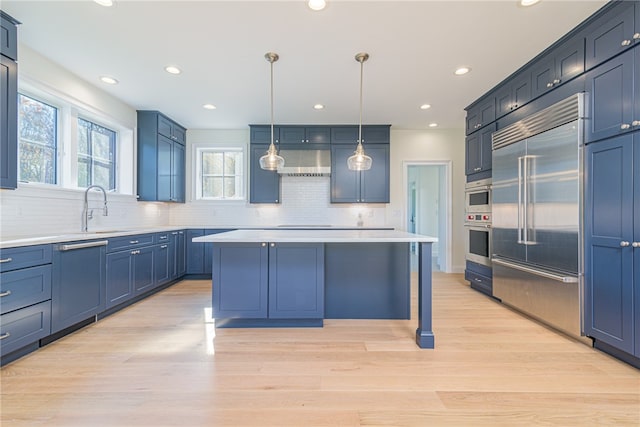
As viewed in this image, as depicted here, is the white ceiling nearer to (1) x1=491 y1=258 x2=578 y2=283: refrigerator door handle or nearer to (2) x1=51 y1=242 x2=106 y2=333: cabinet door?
(2) x1=51 y1=242 x2=106 y2=333: cabinet door

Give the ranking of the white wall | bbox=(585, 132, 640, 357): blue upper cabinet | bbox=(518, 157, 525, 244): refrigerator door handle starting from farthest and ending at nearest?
bbox=(518, 157, 525, 244): refrigerator door handle, the white wall, bbox=(585, 132, 640, 357): blue upper cabinet

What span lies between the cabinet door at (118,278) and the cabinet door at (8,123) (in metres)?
1.03

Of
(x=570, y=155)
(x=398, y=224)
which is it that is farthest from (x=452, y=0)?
(x=398, y=224)

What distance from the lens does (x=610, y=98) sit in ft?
6.63

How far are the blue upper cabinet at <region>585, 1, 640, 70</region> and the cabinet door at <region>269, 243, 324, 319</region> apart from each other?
2.77 metres

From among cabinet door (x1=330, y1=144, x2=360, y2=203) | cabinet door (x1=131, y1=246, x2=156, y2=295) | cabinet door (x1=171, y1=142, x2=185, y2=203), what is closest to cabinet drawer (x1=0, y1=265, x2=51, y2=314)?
cabinet door (x1=131, y1=246, x2=156, y2=295)

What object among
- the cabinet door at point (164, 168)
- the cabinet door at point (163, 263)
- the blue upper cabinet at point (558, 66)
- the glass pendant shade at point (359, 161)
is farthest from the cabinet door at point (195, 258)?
the blue upper cabinet at point (558, 66)

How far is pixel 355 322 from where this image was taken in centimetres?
271

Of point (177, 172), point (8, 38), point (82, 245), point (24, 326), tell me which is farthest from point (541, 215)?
point (177, 172)

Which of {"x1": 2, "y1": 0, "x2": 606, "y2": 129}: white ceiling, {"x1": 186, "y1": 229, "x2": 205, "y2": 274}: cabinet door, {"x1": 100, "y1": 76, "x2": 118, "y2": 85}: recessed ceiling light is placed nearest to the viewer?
{"x1": 2, "y1": 0, "x2": 606, "y2": 129}: white ceiling

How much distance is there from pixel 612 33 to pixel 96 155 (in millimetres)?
5434

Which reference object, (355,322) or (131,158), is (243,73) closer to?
(131,158)

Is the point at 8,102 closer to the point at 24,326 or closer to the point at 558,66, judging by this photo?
the point at 24,326

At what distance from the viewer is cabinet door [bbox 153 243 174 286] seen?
371 centimetres
